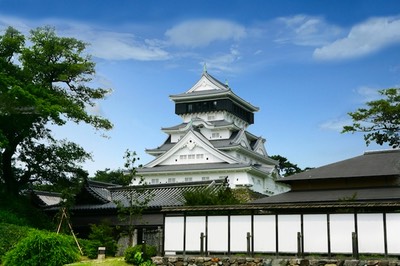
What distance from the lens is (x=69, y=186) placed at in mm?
36562

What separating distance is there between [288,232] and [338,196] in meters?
5.73

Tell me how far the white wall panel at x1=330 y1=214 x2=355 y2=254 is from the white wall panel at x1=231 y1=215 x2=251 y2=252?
326 centimetres

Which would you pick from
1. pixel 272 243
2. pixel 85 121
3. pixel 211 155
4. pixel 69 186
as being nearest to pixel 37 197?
pixel 69 186

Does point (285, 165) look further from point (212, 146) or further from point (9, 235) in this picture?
point (9, 235)

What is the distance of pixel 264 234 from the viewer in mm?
21359

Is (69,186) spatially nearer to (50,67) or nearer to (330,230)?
(50,67)

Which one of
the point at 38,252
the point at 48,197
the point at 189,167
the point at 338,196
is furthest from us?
the point at 189,167

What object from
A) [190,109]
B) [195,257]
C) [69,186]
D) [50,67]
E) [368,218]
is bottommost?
[195,257]

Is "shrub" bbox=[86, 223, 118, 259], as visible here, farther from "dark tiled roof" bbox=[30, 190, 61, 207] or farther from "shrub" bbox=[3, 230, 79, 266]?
"dark tiled roof" bbox=[30, 190, 61, 207]

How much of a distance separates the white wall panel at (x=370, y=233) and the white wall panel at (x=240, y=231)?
423 cm

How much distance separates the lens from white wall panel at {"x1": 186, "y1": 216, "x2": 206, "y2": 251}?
22516 mm

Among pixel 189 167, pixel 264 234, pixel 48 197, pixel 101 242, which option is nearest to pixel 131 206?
pixel 101 242

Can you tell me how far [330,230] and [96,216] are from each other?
19.1m

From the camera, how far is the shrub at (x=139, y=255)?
23062 mm
